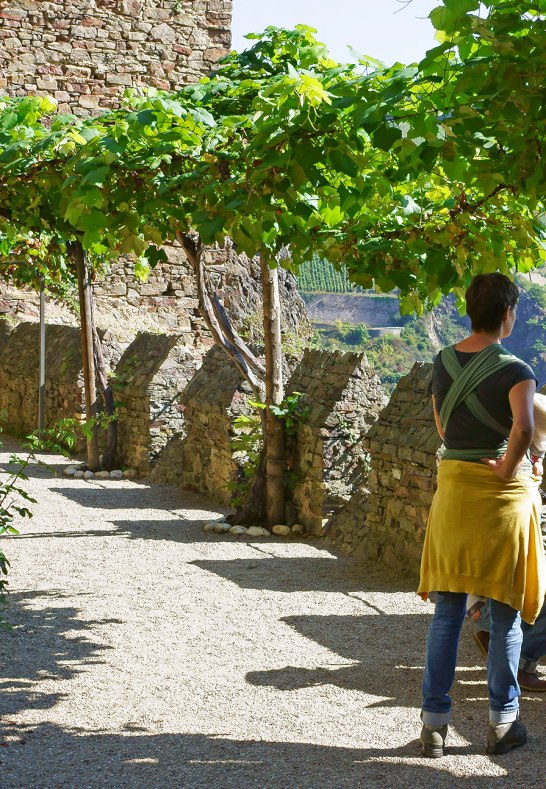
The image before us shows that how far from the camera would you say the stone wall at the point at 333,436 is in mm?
9367

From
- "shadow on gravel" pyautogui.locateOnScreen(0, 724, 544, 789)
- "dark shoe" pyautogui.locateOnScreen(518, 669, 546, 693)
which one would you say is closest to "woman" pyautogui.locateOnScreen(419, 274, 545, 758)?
"shadow on gravel" pyautogui.locateOnScreen(0, 724, 544, 789)

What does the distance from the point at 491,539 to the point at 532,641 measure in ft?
3.82

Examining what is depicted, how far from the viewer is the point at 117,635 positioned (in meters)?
6.24

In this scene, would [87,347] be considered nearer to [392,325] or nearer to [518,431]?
[518,431]

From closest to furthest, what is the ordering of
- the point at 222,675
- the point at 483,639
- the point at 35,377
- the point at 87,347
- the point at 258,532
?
1. the point at 483,639
2. the point at 222,675
3. the point at 258,532
4. the point at 87,347
5. the point at 35,377

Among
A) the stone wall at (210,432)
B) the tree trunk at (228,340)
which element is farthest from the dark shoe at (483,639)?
the stone wall at (210,432)

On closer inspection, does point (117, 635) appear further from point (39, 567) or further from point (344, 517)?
point (344, 517)

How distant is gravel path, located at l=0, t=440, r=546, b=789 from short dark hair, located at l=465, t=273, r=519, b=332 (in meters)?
1.67

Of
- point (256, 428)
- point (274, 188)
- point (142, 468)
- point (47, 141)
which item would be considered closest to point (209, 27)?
point (142, 468)

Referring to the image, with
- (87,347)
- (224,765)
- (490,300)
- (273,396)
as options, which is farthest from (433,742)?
(87,347)

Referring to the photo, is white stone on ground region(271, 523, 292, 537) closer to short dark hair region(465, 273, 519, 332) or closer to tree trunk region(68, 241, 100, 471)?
tree trunk region(68, 241, 100, 471)

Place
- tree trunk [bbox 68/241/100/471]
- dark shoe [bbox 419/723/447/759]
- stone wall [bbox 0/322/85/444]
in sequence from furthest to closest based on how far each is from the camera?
stone wall [bbox 0/322/85/444] < tree trunk [bbox 68/241/100/471] < dark shoe [bbox 419/723/447/759]

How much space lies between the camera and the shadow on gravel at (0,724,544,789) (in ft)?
13.1

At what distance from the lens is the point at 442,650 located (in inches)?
165
